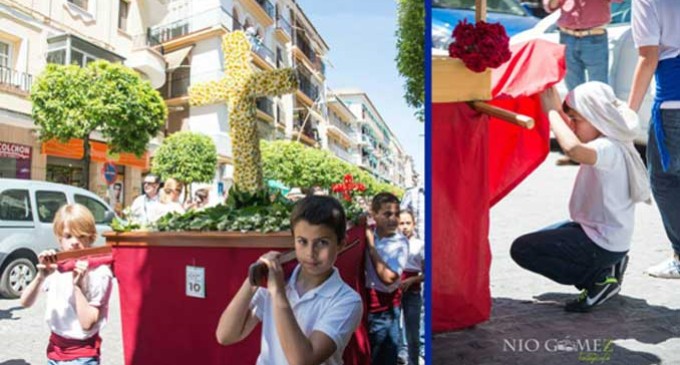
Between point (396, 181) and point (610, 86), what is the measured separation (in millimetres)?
1480

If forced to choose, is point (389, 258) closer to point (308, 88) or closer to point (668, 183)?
point (308, 88)

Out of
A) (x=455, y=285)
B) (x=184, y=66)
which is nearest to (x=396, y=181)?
(x=455, y=285)

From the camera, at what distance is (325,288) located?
1424 millimetres

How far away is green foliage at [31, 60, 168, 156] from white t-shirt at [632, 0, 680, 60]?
7.10 feet

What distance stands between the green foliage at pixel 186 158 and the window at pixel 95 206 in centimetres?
38

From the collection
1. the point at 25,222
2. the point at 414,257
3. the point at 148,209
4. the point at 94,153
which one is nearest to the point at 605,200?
the point at 414,257

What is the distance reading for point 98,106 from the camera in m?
2.68

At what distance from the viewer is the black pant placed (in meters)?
1.93

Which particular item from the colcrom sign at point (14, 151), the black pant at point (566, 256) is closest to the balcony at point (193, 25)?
the colcrom sign at point (14, 151)

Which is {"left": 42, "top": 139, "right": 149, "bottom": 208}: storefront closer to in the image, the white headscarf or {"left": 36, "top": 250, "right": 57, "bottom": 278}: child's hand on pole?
{"left": 36, "top": 250, "right": 57, "bottom": 278}: child's hand on pole

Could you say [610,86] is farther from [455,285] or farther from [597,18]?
[455,285]

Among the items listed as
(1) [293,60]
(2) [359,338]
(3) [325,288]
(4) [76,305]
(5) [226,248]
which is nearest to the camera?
(3) [325,288]

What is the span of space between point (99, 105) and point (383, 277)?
175cm

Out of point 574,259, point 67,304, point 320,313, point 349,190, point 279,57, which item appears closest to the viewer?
point 320,313
